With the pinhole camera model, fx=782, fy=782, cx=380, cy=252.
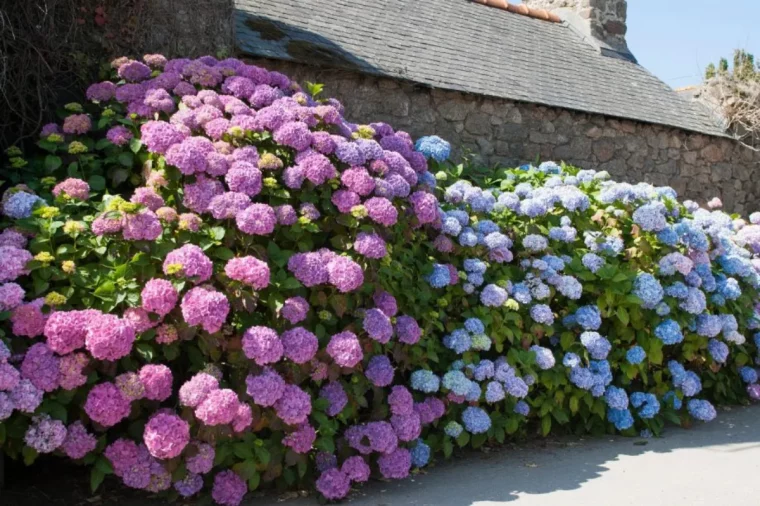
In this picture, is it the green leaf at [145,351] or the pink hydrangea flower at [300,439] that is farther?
the pink hydrangea flower at [300,439]

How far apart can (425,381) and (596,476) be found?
1080mm

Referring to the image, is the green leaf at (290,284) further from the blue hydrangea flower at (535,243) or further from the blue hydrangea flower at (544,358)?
the blue hydrangea flower at (535,243)

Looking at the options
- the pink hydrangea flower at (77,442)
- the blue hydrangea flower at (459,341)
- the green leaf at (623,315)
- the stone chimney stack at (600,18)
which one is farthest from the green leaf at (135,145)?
the stone chimney stack at (600,18)

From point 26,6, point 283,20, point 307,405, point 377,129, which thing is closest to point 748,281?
point 377,129

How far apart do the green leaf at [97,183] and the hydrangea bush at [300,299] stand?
0.5 inches

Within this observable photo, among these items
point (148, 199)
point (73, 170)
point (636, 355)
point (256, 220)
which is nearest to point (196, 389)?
point (256, 220)

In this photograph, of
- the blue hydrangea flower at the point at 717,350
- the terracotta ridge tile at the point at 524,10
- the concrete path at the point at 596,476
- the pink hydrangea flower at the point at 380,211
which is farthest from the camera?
the terracotta ridge tile at the point at 524,10

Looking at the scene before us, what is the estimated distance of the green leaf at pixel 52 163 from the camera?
4.20 m

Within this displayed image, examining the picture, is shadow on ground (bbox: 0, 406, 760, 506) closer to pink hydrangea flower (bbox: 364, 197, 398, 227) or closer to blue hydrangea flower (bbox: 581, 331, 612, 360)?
blue hydrangea flower (bbox: 581, 331, 612, 360)

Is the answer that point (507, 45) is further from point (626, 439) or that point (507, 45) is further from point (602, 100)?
point (626, 439)

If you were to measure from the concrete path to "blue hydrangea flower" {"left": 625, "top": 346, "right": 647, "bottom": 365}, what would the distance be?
0.52 metres

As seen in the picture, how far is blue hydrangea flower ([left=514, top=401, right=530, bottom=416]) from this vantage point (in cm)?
477

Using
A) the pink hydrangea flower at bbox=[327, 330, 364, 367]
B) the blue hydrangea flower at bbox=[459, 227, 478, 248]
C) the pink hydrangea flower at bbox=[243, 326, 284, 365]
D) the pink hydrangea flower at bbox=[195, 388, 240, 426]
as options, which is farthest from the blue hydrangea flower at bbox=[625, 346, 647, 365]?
the pink hydrangea flower at bbox=[195, 388, 240, 426]

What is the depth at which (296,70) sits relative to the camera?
711 cm
